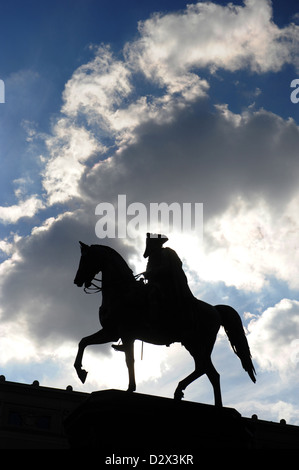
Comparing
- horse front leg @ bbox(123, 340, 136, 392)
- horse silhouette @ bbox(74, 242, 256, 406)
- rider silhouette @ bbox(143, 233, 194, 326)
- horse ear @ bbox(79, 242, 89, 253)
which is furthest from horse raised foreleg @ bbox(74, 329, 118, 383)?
horse ear @ bbox(79, 242, 89, 253)

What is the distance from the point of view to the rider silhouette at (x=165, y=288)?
11039 mm

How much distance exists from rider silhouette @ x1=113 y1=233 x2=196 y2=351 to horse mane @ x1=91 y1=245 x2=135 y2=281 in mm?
464

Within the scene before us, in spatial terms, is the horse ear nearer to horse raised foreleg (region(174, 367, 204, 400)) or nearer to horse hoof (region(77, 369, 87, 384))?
horse hoof (region(77, 369, 87, 384))

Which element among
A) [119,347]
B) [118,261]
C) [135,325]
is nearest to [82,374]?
[119,347]

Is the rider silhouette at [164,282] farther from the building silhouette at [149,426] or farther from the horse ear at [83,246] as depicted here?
the building silhouette at [149,426]

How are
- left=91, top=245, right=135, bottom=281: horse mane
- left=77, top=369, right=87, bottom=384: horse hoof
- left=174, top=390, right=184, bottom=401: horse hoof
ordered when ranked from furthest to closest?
left=91, top=245, right=135, bottom=281: horse mane → left=174, top=390, right=184, bottom=401: horse hoof → left=77, top=369, right=87, bottom=384: horse hoof

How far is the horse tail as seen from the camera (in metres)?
12.0

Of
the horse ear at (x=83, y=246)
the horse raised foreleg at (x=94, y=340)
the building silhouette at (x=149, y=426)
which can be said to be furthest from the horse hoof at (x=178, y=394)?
the horse ear at (x=83, y=246)

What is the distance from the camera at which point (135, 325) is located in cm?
1094

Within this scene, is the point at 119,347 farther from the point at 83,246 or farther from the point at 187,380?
the point at 83,246
